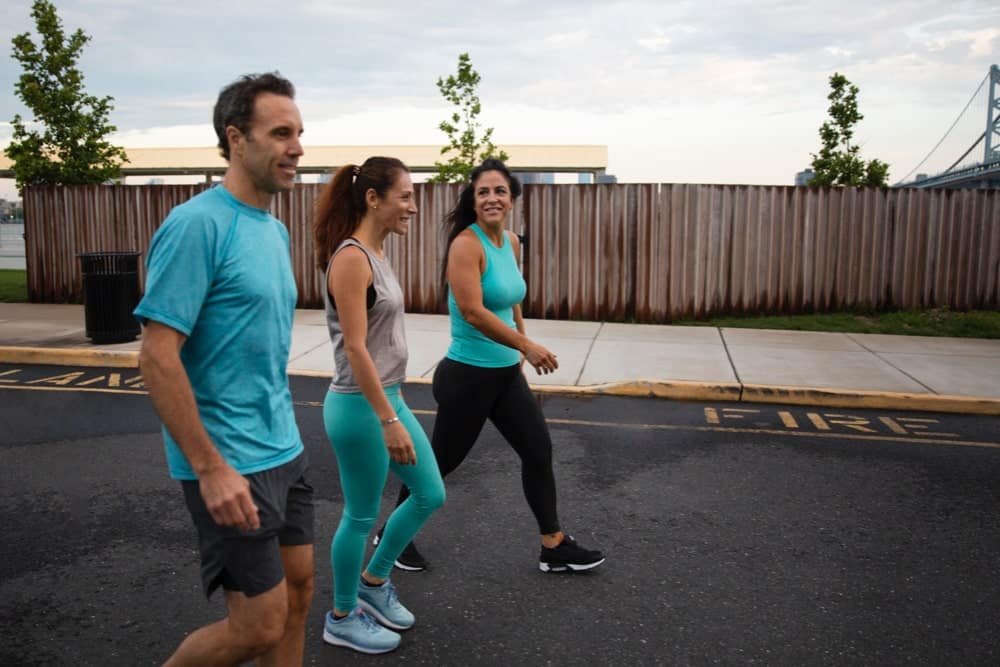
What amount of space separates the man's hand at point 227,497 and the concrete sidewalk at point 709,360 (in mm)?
→ 6022

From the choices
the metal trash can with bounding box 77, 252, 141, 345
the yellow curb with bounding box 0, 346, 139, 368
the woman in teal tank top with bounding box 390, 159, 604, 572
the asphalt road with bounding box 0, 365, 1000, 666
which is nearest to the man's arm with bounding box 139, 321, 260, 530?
the asphalt road with bounding box 0, 365, 1000, 666

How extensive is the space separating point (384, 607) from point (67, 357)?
7.26 m

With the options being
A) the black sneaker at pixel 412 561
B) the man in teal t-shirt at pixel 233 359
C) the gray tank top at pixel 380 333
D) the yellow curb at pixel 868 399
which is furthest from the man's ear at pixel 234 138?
the yellow curb at pixel 868 399

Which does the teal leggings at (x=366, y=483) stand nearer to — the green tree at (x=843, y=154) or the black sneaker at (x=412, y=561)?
the black sneaker at (x=412, y=561)

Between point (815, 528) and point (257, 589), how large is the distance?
3.40m

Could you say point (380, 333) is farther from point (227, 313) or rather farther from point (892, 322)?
point (892, 322)

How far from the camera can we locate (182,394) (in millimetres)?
1982

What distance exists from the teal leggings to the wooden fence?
9.60m

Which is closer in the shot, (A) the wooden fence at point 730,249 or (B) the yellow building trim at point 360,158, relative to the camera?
(A) the wooden fence at point 730,249

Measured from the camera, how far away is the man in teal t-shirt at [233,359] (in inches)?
78.6

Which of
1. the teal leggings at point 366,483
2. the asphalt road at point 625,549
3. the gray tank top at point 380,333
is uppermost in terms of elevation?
the gray tank top at point 380,333

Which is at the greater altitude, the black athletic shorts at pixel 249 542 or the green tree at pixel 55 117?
the green tree at pixel 55 117

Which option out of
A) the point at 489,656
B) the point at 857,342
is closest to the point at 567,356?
the point at 857,342

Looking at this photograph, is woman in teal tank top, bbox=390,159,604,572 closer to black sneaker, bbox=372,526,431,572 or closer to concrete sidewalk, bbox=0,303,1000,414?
black sneaker, bbox=372,526,431,572
